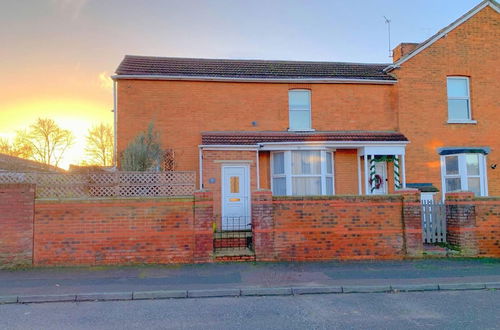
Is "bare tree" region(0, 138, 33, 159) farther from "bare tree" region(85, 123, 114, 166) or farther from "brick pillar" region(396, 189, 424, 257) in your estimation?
"brick pillar" region(396, 189, 424, 257)

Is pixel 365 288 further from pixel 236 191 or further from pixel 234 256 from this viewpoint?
pixel 236 191

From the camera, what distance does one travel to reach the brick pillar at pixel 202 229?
8602mm

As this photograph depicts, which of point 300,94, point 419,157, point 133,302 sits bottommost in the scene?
point 133,302

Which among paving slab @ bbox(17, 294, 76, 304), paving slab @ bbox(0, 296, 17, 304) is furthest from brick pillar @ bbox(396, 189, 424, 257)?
paving slab @ bbox(0, 296, 17, 304)

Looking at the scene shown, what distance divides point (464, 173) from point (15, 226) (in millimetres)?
14721

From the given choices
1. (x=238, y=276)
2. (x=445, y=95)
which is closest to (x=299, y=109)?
(x=445, y=95)

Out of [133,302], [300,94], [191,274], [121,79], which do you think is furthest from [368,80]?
[133,302]

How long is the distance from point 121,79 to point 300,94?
7036 millimetres

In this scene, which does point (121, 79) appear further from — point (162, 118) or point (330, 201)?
point (330, 201)

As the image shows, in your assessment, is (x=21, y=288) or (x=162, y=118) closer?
(x=21, y=288)

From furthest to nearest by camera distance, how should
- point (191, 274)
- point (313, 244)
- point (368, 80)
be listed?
point (368, 80)
point (313, 244)
point (191, 274)

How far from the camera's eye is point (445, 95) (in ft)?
47.5

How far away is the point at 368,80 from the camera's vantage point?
14.5 meters

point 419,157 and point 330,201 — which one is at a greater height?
point 419,157
